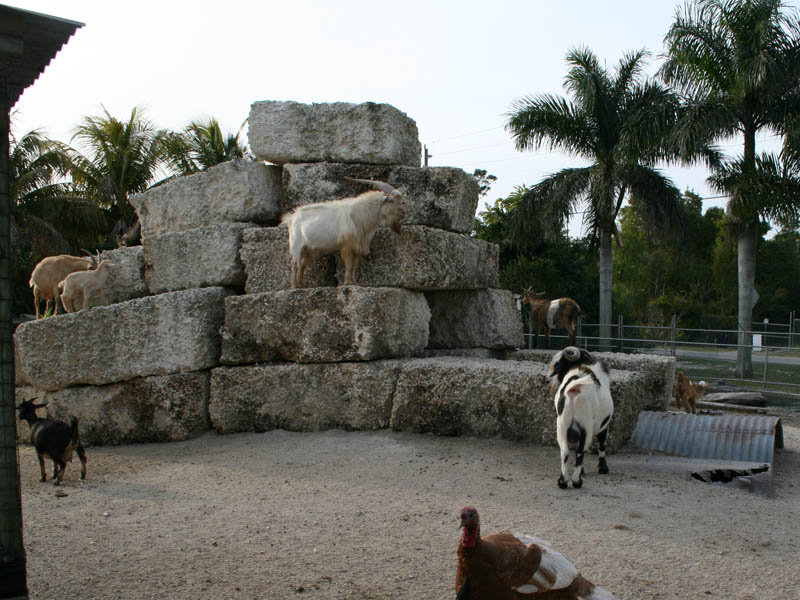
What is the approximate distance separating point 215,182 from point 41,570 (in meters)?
5.44

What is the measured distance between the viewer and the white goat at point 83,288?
8.55 m

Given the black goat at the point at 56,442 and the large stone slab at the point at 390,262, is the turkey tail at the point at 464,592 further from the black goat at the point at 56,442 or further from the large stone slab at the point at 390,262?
the large stone slab at the point at 390,262

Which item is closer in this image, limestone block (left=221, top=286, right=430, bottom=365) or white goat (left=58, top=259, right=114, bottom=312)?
limestone block (left=221, top=286, right=430, bottom=365)

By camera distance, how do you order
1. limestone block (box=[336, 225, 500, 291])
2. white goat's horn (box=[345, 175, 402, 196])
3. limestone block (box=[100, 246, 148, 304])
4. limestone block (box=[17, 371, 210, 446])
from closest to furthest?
white goat's horn (box=[345, 175, 402, 196]) < limestone block (box=[336, 225, 500, 291]) < limestone block (box=[17, 371, 210, 446]) < limestone block (box=[100, 246, 148, 304])

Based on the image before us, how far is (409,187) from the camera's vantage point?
318 inches

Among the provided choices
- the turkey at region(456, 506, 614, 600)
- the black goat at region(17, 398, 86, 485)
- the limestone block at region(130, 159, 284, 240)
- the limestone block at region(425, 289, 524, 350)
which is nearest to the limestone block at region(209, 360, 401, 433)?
the limestone block at region(425, 289, 524, 350)

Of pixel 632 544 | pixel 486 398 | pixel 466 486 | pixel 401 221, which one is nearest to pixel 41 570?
pixel 466 486

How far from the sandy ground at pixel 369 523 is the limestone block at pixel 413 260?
71.3 inches

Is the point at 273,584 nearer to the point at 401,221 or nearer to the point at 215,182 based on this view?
the point at 401,221

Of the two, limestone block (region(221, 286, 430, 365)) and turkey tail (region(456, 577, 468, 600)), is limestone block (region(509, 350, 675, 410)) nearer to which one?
limestone block (region(221, 286, 430, 365))

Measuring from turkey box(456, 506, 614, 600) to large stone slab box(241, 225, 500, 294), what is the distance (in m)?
4.79

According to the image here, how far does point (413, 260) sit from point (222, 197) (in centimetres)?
265

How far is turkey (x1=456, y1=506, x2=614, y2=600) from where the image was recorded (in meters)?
2.86

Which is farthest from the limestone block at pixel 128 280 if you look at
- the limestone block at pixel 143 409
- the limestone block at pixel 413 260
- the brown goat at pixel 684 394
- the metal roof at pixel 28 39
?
the brown goat at pixel 684 394
